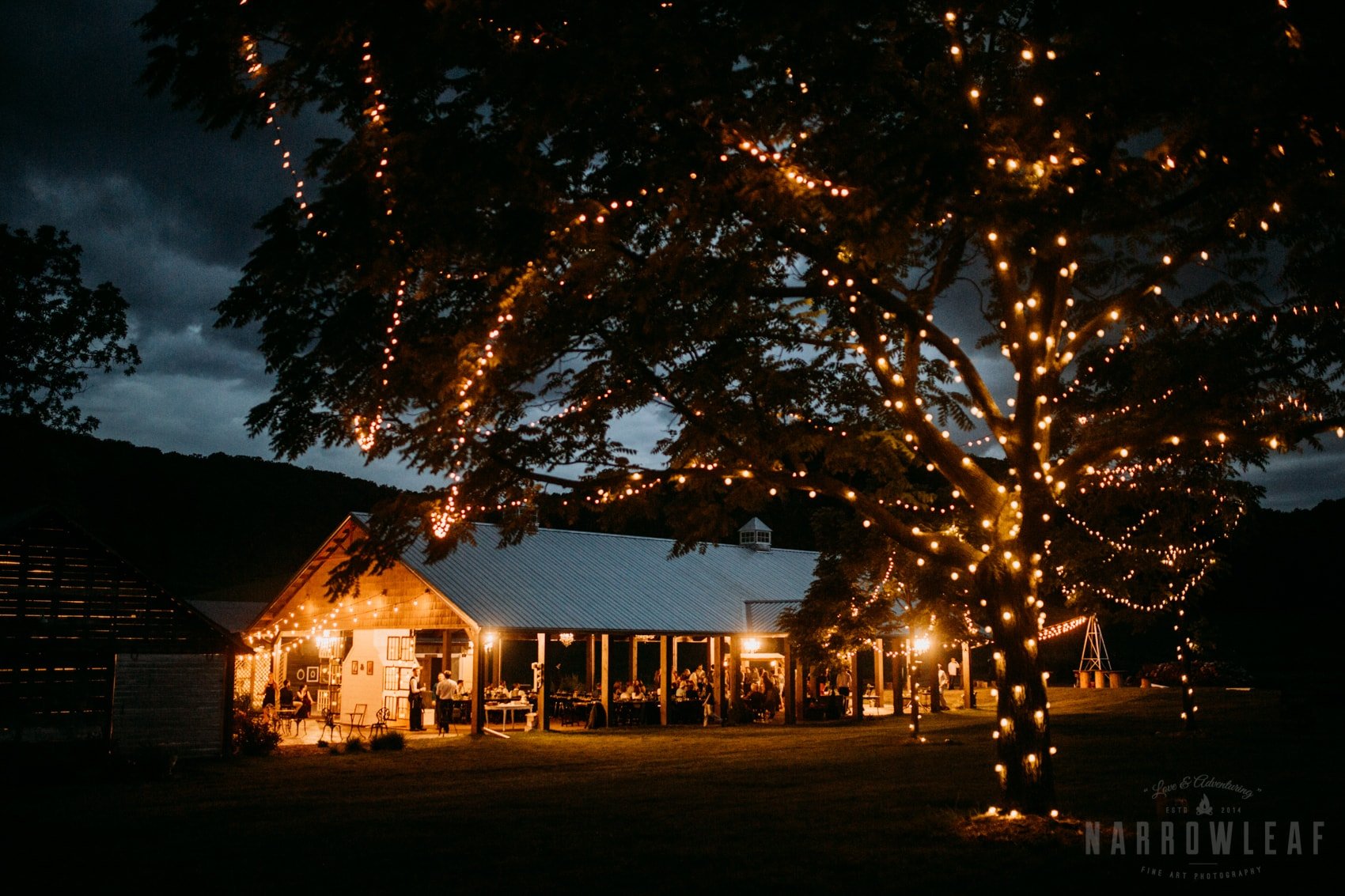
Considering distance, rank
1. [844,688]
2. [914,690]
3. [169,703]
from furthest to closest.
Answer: [844,688] < [914,690] < [169,703]

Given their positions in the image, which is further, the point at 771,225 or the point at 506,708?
the point at 506,708

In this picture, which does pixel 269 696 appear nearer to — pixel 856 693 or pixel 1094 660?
pixel 856 693

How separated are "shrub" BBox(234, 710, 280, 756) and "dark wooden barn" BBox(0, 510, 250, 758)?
16.9 inches

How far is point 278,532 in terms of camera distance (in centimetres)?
8138

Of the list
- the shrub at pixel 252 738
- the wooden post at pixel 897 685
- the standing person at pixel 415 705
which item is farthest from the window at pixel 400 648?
the wooden post at pixel 897 685

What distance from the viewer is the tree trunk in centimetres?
1012

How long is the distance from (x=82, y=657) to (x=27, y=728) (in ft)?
4.78

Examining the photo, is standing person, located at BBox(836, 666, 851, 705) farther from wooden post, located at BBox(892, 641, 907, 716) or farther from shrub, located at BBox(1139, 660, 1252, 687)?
shrub, located at BBox(1139, 660, 1252, 687)

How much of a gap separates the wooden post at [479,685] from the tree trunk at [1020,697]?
1511 cm

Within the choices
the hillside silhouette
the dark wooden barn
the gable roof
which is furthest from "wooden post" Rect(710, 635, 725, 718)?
the hillside silhouette

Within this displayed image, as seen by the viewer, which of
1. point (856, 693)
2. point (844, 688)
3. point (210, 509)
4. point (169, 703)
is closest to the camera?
point (169, 703)

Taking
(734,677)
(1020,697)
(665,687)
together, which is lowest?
(665,687)

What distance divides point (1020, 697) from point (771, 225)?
5.31 m

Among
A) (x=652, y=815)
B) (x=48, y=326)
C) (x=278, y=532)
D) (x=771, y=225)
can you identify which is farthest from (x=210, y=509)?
(x=771, y=225)
